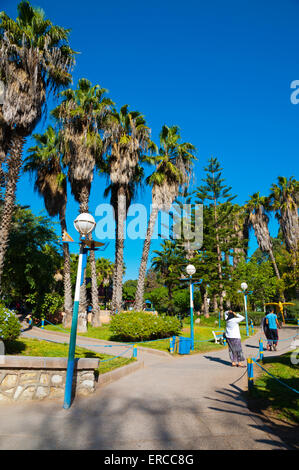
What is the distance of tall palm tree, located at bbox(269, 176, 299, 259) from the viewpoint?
3466 cm

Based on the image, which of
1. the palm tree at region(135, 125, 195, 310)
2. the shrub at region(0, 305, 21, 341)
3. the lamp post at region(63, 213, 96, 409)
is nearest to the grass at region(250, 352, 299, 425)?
the lamp post at region(63, 213, 96, 409)

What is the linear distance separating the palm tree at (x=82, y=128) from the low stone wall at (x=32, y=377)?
42.5ft

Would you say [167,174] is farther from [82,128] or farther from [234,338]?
[234,338]

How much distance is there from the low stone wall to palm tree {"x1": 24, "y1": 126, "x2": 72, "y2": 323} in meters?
14.5

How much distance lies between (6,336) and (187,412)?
16.6 feet

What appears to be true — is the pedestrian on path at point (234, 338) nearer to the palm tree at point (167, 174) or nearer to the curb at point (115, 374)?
the curb at point (115, 374)

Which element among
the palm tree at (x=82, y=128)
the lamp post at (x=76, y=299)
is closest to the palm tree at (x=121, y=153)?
the palm tree at (x=82, y=128)

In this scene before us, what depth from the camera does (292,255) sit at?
1226 inches

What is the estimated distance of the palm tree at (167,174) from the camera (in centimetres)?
2022

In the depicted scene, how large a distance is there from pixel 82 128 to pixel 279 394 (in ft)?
57.6

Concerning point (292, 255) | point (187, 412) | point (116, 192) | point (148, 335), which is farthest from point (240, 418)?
point (292, 255)

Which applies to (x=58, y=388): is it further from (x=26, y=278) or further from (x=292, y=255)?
(x=292, y=255)

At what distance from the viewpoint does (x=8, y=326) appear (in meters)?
7.48

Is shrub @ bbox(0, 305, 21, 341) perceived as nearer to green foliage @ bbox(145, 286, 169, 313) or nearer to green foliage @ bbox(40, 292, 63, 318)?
green foliage @ bbox(40, 292, 63, 318)
